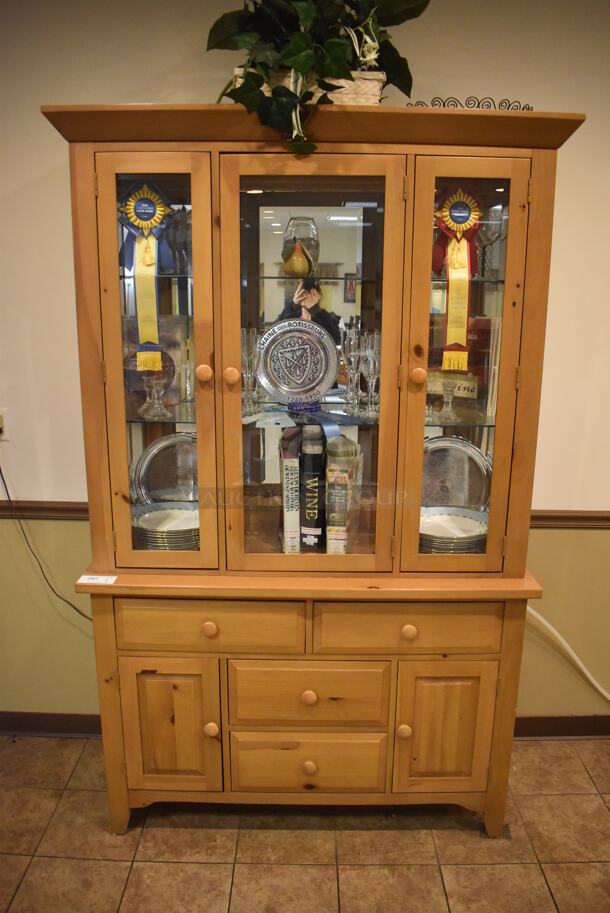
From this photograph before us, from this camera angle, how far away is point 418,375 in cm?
157

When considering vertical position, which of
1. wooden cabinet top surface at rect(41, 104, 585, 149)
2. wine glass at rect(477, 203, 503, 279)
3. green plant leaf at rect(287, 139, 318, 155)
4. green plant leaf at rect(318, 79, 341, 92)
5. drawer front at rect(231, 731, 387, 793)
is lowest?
drawer front at rect(231, 731, 387, 793)

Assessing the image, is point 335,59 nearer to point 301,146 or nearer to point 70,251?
point 301,146

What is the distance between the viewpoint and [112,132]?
Result: 1477 mm

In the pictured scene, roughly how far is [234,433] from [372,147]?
814mm

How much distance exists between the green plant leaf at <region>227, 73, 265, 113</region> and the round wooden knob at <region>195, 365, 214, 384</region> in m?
0.62

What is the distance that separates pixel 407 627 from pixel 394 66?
1.50 m

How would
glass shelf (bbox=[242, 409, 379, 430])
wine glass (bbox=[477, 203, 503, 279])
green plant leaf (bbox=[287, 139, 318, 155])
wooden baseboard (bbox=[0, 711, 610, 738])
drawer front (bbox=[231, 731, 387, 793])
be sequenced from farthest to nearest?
wooden baseboard (bbox=[0, 711, 610, 738]) → drawer front (bbox=[231, 731, 387, 793]) → glass shelf (bbox=[242, 409, 379, 430]) → wine glass (bbox=[477, 203, 503, 279]) → green plant leaf (bbox=[287, 139, 318, 155])

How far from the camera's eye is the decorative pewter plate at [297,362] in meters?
1.69

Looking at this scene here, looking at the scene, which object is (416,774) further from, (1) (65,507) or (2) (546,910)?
(1) (65,507)

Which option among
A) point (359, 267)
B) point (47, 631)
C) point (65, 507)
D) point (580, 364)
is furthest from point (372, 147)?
point (47, 631)

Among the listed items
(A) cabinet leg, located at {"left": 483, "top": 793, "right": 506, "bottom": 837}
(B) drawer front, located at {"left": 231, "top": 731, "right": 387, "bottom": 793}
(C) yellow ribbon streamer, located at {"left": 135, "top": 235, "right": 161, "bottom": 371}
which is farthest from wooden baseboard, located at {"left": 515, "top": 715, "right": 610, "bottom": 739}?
(C) yellow ribbon streamer, located at {"left": 135, "top": 235, "right": 161, "bottom": 371}

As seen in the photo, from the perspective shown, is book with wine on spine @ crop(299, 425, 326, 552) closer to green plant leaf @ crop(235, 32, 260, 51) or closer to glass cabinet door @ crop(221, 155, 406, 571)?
glass cabinet door @ crop(221, 155, 406, 571)

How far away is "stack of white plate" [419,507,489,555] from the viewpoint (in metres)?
1.70

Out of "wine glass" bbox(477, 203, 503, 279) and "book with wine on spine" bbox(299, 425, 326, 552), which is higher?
"wine glass" bbox(477, 203, 503, 279)
